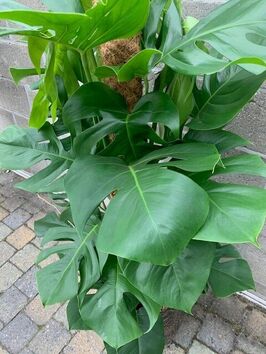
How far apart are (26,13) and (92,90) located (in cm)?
30

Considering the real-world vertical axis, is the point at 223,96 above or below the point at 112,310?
above

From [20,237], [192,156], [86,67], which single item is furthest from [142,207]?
[20,237]

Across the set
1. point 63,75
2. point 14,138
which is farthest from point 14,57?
point 63,75

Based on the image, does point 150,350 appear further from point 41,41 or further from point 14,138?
point 41,41

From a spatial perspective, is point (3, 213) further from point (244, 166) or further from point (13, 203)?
point (244, 166)

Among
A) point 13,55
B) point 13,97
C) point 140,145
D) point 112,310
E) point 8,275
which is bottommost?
point 8,275

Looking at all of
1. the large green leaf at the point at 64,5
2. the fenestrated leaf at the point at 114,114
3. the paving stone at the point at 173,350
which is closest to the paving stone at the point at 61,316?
the paving stone at the point at 173,350

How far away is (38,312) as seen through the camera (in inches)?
64.5

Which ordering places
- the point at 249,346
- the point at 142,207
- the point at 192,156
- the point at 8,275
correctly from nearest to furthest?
1. the point at 142,207
2. the point at 192,156
3. the point at 249,346
4. the point at 8,275

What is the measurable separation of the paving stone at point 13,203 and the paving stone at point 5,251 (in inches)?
11.5

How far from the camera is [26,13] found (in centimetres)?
50

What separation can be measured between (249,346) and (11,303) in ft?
3.70

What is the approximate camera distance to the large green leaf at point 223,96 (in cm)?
84

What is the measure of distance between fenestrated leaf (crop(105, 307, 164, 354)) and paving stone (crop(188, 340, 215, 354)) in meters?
0.25
